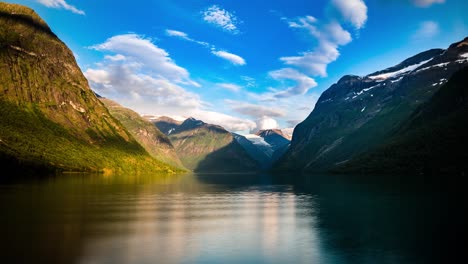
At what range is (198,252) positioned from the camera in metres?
47.4

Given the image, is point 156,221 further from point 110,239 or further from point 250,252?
point 250,252

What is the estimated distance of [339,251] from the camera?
4866 cm

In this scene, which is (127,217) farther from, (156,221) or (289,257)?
(289,257)

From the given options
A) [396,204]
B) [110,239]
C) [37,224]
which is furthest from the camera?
[396,204]

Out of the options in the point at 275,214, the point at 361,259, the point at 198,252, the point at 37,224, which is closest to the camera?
the point at 361,259

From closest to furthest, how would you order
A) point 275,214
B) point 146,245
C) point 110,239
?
point 146,245 < point 110,239 < point 275,214

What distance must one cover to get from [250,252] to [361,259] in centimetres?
1331

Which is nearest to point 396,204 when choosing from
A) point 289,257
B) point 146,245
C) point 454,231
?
point 454,231

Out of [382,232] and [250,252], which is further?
[382,232]

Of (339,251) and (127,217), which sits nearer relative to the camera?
(339,251)

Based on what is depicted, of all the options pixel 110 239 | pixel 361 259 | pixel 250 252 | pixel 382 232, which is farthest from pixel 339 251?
pixel 110 239

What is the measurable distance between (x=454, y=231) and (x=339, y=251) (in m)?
23.4

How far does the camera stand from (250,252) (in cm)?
4806

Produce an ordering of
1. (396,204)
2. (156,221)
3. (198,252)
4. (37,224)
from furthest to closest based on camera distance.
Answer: (396,204) → (156,221) → (37,224) → (198,252)
